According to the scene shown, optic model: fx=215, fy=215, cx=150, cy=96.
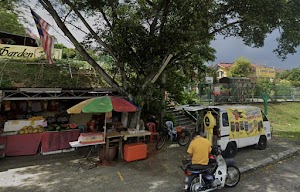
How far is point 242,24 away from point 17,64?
11.4m

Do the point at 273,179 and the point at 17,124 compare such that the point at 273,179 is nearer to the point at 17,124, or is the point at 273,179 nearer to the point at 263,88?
the point at 17,124

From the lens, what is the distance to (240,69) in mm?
39625

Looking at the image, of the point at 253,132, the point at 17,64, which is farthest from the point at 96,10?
the point at 253,132

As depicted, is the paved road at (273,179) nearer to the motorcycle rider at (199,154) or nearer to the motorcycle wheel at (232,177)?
the motorcycle wheel at (232,177)

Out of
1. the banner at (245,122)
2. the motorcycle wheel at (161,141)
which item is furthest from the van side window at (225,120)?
the motorcycle wheel at (161,141)

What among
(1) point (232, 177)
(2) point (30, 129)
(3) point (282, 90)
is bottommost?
(1) point (232, 177)

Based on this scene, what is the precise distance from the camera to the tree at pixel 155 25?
8305 mm

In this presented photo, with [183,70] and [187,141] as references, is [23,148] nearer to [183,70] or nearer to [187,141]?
[187,141]

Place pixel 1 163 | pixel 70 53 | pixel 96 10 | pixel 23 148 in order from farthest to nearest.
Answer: pixel 70 53 < pixel 96 10 < pixel 23 148 < pixel 1 163

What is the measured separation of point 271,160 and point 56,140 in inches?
330

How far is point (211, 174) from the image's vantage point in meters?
5.24

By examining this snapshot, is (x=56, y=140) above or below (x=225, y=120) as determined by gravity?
below

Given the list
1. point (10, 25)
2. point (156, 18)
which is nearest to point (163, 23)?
point (156, 18)

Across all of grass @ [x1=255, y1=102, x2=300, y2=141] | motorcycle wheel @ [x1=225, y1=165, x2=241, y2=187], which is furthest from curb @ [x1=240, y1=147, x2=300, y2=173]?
grass @ [x1=255, y1=102, x2=300, y2=141]
